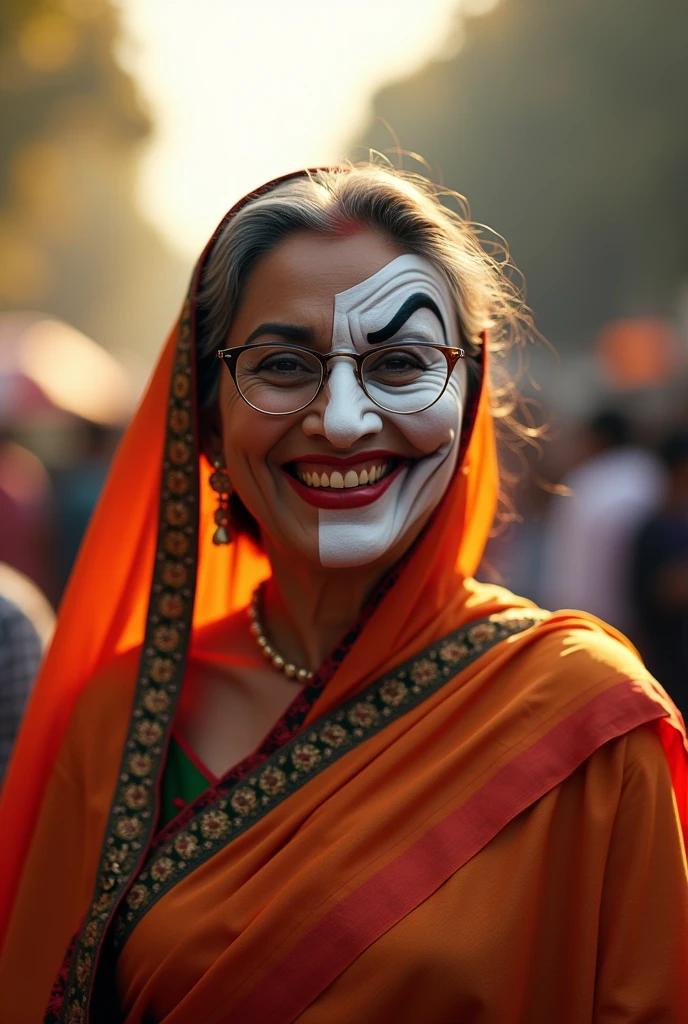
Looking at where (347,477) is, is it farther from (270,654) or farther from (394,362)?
(270,654)

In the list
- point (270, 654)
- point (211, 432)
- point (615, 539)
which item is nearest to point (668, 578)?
point (615, 539)

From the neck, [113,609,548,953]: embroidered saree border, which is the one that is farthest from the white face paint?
[113,609,548,953]: embroidered saree border

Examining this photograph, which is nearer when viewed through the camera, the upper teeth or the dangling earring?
the upper teeth

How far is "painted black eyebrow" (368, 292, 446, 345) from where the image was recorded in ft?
6.88

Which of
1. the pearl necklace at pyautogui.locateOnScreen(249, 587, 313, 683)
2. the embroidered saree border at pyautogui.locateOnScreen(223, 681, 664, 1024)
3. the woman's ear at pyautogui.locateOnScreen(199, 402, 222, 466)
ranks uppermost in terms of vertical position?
the woman's ear at pyautogui.locateOnScreen(199, 402, 222, 466)

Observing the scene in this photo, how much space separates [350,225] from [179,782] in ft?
3.75

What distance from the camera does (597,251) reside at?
20.8 metres

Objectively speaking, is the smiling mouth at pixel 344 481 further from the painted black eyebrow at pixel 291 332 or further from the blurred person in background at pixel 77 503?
the blurred person in background at pixel 77 503

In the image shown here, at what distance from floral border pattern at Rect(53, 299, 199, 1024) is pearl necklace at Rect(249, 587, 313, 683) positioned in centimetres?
15

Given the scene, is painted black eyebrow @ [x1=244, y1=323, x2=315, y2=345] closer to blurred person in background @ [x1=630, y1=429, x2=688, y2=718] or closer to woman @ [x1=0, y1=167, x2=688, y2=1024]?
woman @ [x1=0, y1=167, x2=688, y2=1024]

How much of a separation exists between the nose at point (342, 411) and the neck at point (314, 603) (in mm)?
286

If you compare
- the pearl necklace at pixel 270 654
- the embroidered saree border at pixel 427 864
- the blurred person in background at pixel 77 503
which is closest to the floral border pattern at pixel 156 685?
the pearl necklace at pixel 270 654

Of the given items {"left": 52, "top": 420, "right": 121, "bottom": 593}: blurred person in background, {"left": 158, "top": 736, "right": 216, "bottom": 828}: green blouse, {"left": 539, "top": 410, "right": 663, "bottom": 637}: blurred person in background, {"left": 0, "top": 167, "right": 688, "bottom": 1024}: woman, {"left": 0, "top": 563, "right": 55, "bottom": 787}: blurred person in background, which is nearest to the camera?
{"left": 0, "top": 167, "right": 688, "bottom": 1024}: woman

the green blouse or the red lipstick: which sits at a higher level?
the red lipstick
